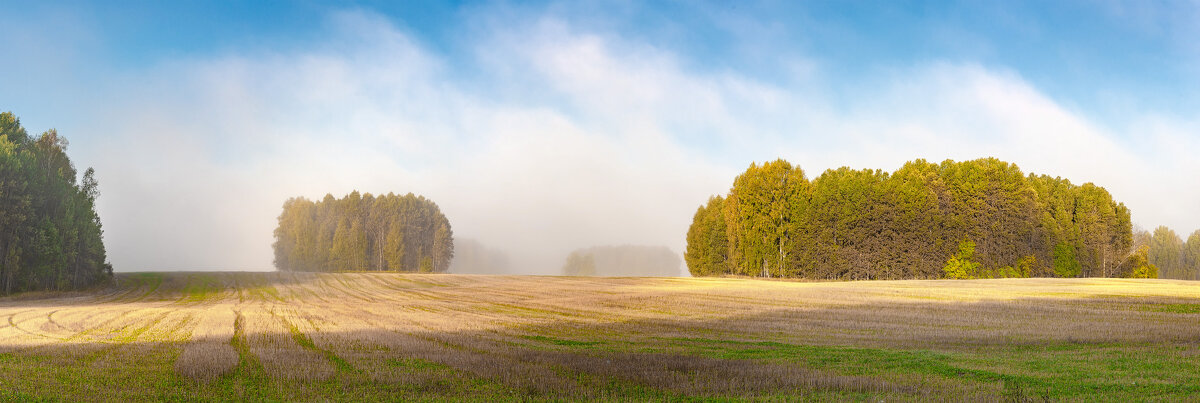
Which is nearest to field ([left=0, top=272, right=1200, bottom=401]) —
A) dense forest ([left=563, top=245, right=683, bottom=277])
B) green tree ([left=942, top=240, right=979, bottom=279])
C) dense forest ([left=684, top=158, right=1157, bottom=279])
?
green tree ([left=942, top=240, right=979, bottom=279])

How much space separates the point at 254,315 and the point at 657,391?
2456cm

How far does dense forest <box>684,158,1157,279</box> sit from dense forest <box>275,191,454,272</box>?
5737 cm

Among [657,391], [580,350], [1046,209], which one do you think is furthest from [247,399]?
[1046,209]

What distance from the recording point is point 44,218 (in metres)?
46.7

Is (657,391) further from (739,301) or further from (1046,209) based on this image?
(1046,209)

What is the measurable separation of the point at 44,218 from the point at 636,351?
172 feet

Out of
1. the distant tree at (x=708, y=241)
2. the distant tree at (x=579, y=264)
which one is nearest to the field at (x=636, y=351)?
the distant tree at (x=708, y=241)

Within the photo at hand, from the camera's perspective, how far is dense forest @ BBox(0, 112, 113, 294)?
44125mm

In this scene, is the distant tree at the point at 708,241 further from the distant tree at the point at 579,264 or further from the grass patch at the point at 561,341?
the grass patch at the point at 561,341

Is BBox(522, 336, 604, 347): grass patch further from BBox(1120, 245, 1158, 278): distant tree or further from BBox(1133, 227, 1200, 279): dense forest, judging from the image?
BBox(1133, 227, 1200, 279): dense forest

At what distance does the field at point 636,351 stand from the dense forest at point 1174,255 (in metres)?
127

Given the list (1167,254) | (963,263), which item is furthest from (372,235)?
(1167,254)

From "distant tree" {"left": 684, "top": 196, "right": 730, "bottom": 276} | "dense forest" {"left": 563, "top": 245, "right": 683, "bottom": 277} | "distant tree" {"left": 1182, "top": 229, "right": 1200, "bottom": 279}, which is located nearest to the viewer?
"distant tree" {"left": 684, "top": 196, "right": 730, "bottom": 276}

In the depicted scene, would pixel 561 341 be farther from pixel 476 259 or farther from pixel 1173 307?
pixel 476 259
